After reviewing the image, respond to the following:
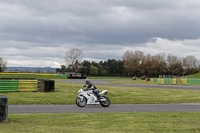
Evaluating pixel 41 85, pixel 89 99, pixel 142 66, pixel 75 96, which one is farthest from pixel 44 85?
pixel 142 66

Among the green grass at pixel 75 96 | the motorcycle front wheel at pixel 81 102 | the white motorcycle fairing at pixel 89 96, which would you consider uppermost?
the white motorcycle fairing at pixel 89 96

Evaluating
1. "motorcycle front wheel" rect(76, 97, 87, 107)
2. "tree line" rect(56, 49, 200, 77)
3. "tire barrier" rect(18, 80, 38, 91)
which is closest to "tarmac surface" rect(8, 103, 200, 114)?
"motorcycle front wheel" rect(76, 97, 87, 107)

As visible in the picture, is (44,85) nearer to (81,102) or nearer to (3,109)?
(81,102)

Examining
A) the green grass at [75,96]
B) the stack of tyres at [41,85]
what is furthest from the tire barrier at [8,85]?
the stack of tyres at [41,85]

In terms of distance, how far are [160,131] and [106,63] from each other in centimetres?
13679

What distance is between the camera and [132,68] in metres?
125

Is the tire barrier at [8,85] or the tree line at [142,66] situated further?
the tree line at [142,66]

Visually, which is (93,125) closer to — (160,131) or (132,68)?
(160,131)

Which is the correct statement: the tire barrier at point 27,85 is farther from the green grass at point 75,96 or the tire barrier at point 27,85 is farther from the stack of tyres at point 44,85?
the green grass at point 75,96

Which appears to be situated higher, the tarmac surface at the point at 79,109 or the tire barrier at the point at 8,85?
the tire barrier at the point at 8,85

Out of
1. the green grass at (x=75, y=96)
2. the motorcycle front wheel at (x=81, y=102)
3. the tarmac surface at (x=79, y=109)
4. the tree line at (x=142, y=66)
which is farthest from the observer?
the tree line at (x=142, y=66)

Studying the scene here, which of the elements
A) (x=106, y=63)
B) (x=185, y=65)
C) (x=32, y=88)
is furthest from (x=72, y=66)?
(x=32, y=88)

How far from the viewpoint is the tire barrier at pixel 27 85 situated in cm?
2283

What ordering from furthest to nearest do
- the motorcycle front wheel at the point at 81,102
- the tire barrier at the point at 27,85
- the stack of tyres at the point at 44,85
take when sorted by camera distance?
the stack of tyres at the point at 44,85 → the tire barrier at the point at 27,85 → the motorcycle front wheel at the point at 81,102
